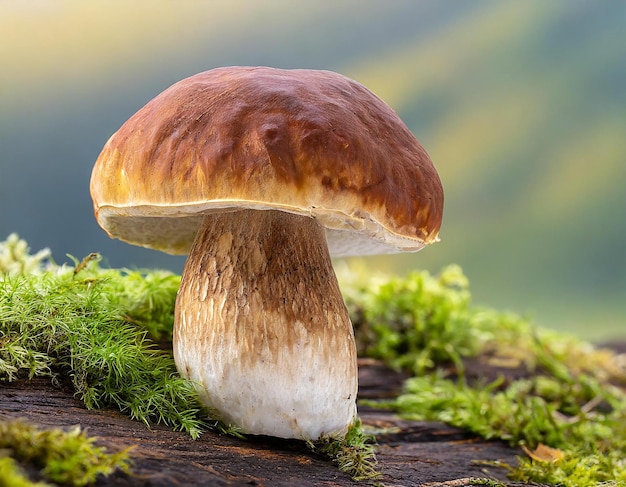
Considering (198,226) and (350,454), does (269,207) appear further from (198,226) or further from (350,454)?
(350,454)

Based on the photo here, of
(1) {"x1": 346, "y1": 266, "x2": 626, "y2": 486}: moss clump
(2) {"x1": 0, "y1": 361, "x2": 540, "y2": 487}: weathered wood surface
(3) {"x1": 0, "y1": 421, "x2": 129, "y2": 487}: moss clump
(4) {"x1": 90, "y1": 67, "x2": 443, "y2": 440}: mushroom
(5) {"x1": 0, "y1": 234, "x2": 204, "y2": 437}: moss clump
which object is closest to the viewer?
(3) {"x1": 0, "y1": 421, "x2": 129, "y2": 487}: moss clump

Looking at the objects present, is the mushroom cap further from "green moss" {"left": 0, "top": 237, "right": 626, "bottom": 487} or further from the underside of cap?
"green moss" {"left": 0, "top": 237, "right": 626, "bottom": 487}

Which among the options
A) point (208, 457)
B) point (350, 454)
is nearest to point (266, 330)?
point (208, 457)

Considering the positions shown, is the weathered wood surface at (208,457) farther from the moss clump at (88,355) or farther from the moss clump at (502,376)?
the moss clump at (502,376)

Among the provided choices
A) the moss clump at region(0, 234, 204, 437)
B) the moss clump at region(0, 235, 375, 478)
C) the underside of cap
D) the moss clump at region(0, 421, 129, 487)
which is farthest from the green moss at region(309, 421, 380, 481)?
the moss clump at region(0, 421, 129, 487)

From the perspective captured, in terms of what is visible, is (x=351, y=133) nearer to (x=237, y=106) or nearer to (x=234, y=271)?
(x=237, y=106)

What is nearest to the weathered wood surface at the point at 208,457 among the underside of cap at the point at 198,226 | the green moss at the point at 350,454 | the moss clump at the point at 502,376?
the green moss at the point at 350,454
